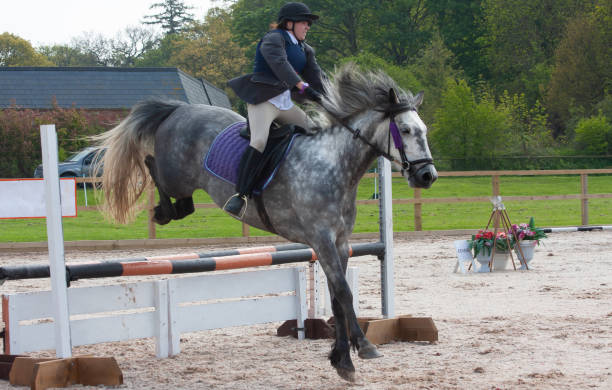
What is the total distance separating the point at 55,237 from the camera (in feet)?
13.0

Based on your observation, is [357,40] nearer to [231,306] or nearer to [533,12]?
[533,12]

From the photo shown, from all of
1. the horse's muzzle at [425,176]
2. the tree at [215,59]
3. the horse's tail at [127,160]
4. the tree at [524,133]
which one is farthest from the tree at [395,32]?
the horse's muzzle at [425,176]

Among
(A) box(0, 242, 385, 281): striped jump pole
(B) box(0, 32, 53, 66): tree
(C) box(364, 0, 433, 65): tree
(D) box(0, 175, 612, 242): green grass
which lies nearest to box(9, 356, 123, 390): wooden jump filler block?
(A) box(0, 242, 385, 281): striped jump pole

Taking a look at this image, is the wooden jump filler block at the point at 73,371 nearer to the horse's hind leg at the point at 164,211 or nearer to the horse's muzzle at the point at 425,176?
the horse's hind leg at the point at 164,211

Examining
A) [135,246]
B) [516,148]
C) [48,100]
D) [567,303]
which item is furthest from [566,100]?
[567,303]

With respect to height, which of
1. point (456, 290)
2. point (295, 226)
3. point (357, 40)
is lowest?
point (456, 290)

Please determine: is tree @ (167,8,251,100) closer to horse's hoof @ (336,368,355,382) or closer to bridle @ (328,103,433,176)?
bridle @ (328,103,433,176)

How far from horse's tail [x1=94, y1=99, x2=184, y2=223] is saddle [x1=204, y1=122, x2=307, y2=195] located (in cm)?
68

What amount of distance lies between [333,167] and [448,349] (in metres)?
1.51

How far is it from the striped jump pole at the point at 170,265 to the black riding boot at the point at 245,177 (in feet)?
1.50

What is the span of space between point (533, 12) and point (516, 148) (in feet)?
60.5

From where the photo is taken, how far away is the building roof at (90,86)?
2706 cm

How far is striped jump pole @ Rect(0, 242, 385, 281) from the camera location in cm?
419

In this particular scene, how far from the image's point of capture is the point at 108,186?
5.04 metres
